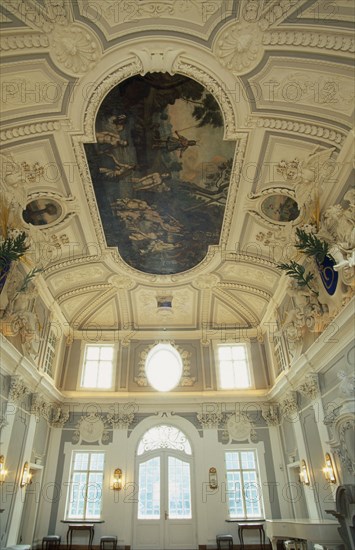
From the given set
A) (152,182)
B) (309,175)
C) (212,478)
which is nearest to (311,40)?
(309,175)

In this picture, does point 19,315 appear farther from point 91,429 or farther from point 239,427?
point 239,427

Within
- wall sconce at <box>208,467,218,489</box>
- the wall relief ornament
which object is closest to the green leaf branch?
wall sconce at <box>208,467,218,489</box>

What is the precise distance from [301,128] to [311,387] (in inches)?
258

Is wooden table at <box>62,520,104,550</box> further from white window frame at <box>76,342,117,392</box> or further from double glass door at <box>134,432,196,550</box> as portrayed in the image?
white window frame at <box>76,342,117,392</box>

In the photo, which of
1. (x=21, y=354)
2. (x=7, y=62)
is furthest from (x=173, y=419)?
(x=7, y=62)

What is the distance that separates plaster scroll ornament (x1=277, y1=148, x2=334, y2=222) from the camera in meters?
8.44

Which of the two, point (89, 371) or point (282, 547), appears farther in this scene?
point (89, 371)

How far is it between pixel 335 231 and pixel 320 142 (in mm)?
1982

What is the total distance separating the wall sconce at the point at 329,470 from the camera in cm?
879

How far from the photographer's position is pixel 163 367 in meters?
15.6

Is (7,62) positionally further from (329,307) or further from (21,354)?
(329,307)

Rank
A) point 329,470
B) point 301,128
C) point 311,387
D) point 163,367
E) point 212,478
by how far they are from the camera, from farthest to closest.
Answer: point 163,367, point 212,478, point 311,387, point 329,470, point 301,128

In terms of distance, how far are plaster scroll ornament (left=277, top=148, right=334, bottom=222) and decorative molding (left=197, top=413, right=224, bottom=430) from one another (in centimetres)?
857

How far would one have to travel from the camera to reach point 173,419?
14445 mm
